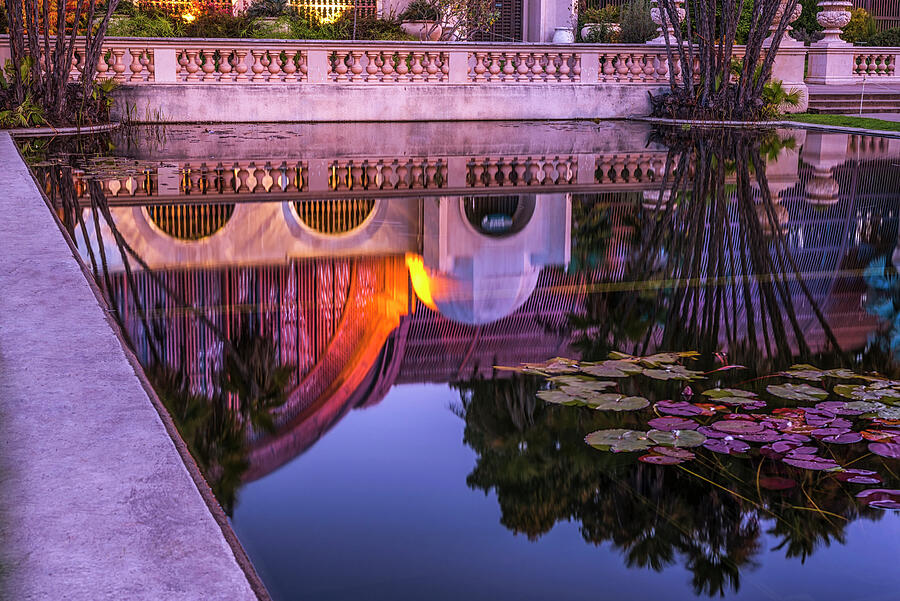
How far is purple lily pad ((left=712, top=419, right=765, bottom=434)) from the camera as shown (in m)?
4.29

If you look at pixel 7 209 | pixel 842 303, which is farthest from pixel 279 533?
pixel 7 209

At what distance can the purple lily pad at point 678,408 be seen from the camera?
14.9 feet

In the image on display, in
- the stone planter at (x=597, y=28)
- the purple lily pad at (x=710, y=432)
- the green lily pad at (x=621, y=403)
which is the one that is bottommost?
the purple lily pad at (x=710, y=432)

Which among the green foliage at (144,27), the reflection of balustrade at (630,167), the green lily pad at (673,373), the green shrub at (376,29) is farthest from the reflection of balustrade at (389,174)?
the green shrub at (376,29)

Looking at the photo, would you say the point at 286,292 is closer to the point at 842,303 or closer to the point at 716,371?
the point at 716,371

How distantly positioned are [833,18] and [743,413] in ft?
73.3

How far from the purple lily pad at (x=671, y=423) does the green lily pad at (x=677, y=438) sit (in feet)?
0.14

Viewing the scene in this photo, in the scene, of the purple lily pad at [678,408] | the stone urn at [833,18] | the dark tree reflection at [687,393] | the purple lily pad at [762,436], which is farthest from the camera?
the stone urn at [833,18]

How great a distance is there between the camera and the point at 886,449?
4.14m

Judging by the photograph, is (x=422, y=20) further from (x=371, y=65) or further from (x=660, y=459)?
(x=660, y=459)

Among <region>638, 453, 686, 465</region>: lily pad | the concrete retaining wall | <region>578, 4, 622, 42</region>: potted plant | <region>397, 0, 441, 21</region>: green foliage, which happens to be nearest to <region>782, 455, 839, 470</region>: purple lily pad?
<region>638, 453, 686, 465</region>: lily pad

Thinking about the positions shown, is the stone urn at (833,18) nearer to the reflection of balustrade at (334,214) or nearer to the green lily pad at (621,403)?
the reflection of balustrade at (334,214)

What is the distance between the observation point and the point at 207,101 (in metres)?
19.8

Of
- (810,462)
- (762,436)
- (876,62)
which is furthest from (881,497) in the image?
(876,62)
